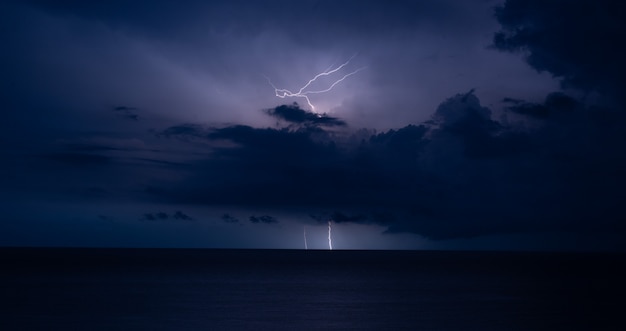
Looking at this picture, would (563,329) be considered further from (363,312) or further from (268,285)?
(268,285)

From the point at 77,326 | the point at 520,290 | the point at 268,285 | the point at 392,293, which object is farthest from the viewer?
the point at 268,285

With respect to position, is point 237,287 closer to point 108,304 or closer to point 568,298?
point 108,304

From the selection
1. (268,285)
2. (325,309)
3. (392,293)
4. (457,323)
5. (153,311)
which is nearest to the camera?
(457,323)

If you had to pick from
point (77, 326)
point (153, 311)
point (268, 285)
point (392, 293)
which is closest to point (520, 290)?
point (392, 293)

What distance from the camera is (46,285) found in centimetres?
5719

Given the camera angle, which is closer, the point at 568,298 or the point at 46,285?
the point at 568,298

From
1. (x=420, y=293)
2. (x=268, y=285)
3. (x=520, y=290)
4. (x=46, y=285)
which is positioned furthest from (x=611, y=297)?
(x=46, y=285)

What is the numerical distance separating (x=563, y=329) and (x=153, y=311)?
22.3 m

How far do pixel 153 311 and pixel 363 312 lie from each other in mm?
12310

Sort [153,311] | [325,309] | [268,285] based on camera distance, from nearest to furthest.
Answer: [153,311] < [325,309] < [268,285]

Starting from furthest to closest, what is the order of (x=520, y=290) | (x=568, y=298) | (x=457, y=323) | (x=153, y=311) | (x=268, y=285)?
(x=268, y=285), (x=520, y=290), (x=568, y=298), (x=153, y=311), (x=457, y=323)

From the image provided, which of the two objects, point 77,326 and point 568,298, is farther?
point 568,298

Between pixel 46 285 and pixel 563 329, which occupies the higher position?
pixel 46 285

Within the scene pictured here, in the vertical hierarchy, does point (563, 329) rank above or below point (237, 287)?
below
